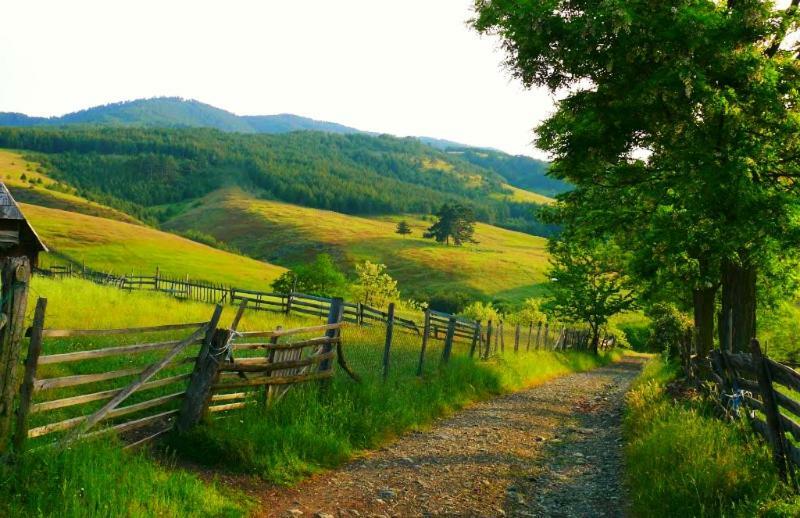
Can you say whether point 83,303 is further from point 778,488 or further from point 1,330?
point 778,488

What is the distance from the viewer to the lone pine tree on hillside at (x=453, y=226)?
159m

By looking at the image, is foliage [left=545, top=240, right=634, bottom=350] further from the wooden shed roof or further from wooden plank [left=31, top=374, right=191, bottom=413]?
wooden plank [left=31, top=374, right=191, bottom=413]

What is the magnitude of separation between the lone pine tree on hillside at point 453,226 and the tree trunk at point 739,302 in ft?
471

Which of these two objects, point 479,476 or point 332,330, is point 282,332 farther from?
point 479,476

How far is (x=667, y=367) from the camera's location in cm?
2125

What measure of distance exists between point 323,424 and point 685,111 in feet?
29.1

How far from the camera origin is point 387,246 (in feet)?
468

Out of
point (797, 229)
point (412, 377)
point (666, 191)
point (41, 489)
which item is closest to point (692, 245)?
point (666, 191)

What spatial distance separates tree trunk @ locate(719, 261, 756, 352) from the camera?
1318cm

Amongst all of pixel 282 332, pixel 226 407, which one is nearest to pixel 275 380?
pixel 282 332

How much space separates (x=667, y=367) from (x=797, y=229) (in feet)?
37.5

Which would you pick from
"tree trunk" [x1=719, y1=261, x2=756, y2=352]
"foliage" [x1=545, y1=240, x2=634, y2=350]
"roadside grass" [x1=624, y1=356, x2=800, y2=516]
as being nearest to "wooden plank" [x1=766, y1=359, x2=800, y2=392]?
"roadside grass" [x1=624, y1=356, x2=800, y2=516]

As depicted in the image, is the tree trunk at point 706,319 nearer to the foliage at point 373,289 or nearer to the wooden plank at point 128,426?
the wooden plank at point 128,426

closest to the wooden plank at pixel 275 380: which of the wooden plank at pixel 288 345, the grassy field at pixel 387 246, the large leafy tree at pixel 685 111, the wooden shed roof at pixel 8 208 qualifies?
the wooden plank at pixel 288 345
